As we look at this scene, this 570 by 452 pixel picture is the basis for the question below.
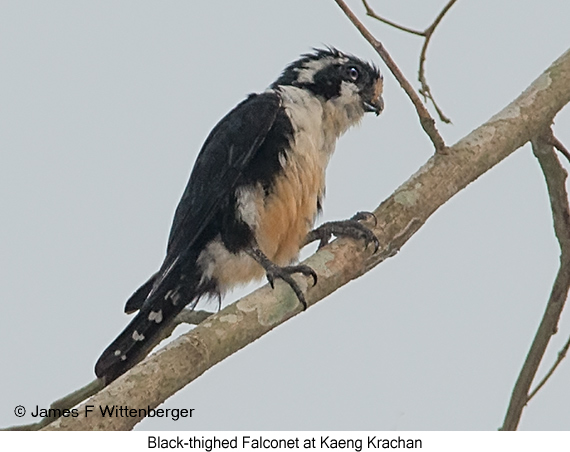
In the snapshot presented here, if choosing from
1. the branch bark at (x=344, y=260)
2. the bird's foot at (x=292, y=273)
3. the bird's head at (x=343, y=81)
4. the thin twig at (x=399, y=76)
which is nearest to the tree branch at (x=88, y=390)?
the bird's foot at (x=292, y=273)

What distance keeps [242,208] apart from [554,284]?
1.46m

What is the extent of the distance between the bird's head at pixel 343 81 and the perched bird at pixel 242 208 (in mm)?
255

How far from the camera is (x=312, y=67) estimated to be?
5184 millimetres

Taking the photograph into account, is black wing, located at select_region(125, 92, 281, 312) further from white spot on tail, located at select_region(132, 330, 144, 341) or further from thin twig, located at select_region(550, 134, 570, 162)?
thin twig, located at select_region(550, 134, 570, 162)

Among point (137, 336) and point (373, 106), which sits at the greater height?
point (373, 106)

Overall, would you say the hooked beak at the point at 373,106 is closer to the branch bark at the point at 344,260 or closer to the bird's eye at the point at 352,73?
the bird's eye at the point at 352,73

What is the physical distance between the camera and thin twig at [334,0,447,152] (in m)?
3.69

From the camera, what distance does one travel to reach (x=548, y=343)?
4.00 meters

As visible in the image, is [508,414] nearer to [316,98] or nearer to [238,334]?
[238,334]

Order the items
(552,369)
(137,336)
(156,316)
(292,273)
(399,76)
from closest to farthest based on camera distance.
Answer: (292,273) → (399,76) → (552,369) → (137,336) → (156,316)

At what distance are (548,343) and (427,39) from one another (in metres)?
1.37

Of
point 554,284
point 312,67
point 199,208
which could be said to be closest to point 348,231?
point 199,208

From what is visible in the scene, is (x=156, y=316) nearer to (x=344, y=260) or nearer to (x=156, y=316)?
(x=156, y=316)
